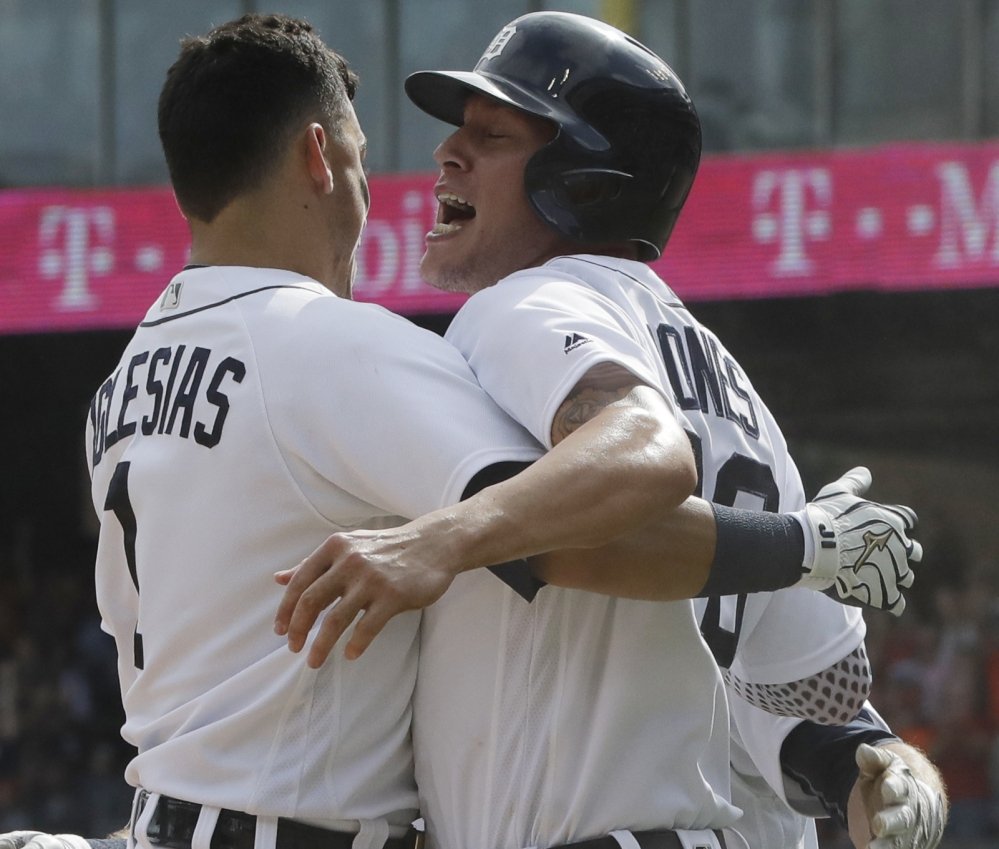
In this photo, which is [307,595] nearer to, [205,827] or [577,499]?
[577,499]

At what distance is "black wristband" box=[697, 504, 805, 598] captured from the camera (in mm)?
2336

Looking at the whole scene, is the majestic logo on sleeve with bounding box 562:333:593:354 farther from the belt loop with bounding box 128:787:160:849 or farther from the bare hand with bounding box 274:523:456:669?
the belt loop with bounding box 128:787:160:849

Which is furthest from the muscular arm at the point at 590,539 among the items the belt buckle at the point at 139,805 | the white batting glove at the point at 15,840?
the white batting glove at the point at 15,840

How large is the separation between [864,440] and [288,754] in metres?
14.1

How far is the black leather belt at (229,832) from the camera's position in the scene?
2387 millimetres

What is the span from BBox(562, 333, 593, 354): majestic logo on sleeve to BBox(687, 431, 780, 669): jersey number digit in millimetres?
376

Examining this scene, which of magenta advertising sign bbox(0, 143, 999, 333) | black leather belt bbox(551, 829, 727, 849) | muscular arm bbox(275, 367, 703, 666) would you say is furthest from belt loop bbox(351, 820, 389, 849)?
magenta advertising sign bbox(0, 143, 999, 333)

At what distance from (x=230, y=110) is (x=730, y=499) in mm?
1072

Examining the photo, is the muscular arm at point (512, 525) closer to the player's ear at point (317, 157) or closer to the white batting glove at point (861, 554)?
the white batting glove at point (861, 554)

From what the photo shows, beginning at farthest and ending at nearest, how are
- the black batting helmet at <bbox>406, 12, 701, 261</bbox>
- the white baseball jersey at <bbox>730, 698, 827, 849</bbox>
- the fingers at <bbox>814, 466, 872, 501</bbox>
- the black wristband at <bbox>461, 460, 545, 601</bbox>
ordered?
the white baseball jersey at <bbox>730, 698, 827, 849</bbox> → the black batting helmet at <bbox>406, 12, 701, 261</bbox> → the fingers at <bbox>814, 466, 872, 501</bbox> → the black wristband at <bbox>461, 460, 545, 601</bbox>

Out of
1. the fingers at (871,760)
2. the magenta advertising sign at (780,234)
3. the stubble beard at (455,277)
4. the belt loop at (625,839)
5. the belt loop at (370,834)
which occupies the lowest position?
the magenta advertising sign at (780,234)

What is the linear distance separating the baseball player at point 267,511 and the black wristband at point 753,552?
0.25 ft

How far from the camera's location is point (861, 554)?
2473 millimetres

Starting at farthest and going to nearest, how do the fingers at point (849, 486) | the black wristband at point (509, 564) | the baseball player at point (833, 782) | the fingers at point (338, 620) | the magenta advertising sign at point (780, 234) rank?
the magenta advertising sign at point (780, 234)
the fingers at point (849, 486)
the baseball player at point (833, 782)
the black wristband at point (509, 564)
the fingers at point (338, 620)
